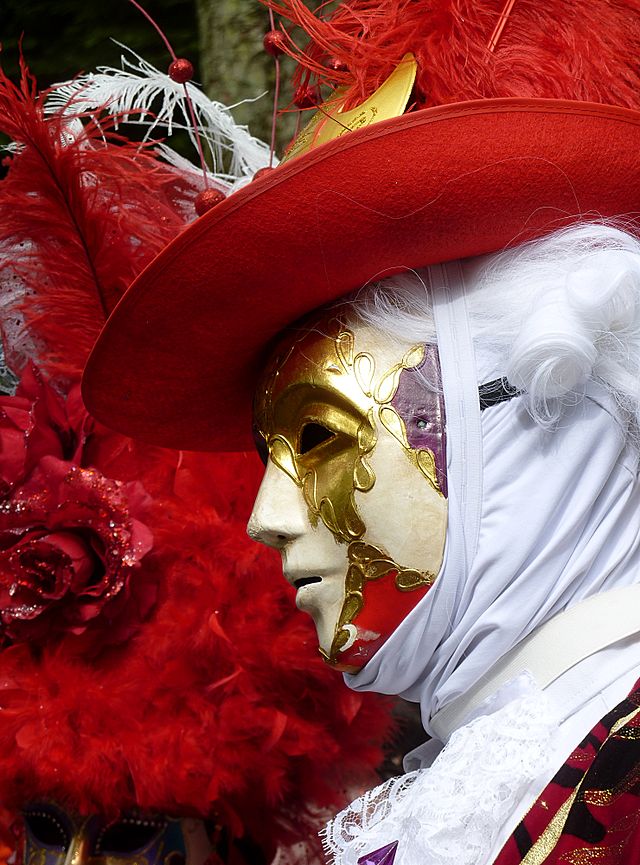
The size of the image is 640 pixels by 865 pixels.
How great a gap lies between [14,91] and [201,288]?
0.58 m

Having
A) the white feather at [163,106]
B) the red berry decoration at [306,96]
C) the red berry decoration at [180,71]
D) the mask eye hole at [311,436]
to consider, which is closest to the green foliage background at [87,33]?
the white feather at [163,106]

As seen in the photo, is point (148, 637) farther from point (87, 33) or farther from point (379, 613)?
point (87, 33)

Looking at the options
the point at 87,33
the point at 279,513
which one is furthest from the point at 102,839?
the point at 87,33

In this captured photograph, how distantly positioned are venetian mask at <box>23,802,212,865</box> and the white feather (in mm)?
1155

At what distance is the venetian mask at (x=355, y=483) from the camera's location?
50.4 inches

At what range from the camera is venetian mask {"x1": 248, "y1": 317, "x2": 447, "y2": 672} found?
1280 millimetres

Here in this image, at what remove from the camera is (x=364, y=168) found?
4.02ft

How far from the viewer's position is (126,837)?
178cm

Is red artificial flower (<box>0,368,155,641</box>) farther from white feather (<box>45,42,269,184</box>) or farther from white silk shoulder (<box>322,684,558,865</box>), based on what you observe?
white silk shoulder (<box>322,684,558,865</box>)

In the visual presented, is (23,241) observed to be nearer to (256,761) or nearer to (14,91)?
(14,91)

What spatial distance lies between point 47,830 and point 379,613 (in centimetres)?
84

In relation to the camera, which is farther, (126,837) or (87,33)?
(87,33)

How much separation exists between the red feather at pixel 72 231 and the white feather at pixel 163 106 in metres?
0.06

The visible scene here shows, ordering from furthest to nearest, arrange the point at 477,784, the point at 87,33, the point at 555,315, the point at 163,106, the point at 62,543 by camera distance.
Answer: the point at 87,33 → the point at 163,106 → the point at 62,543 → the point at 555,315 → the point at 477,784
